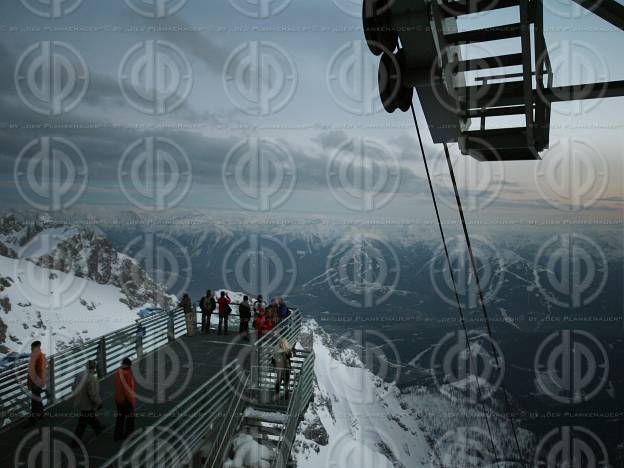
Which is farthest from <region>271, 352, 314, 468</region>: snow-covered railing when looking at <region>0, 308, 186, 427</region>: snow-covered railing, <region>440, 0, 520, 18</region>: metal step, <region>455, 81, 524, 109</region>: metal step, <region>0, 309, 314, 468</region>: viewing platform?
<region>440, 0, 520, 18</region>: metal step

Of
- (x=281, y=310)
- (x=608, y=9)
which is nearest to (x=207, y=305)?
(x=281, y=310)

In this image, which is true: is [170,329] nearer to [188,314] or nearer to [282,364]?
[188,314]

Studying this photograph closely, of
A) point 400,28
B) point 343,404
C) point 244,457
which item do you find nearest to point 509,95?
point 400,28

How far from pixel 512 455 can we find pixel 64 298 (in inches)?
6996

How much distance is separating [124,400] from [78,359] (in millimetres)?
4013

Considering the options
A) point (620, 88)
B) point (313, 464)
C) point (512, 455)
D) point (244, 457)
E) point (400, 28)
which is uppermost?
point (400, 28)

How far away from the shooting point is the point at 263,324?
13.0m

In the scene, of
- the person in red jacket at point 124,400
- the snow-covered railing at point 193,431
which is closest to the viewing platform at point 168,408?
the snow-covered railing at point 193,431

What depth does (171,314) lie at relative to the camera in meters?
14.5

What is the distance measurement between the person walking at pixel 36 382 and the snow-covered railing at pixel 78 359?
0.38 meters

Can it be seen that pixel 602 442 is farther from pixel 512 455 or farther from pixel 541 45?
pixel 541 45

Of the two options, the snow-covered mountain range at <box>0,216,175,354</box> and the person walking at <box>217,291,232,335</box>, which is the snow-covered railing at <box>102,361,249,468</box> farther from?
the snow-covered mountain range at <box>0,216,175,354</box>

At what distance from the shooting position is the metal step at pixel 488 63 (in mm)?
4406

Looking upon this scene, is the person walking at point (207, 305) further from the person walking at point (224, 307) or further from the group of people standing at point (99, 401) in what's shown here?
the group of people standing at point (99, 401)
